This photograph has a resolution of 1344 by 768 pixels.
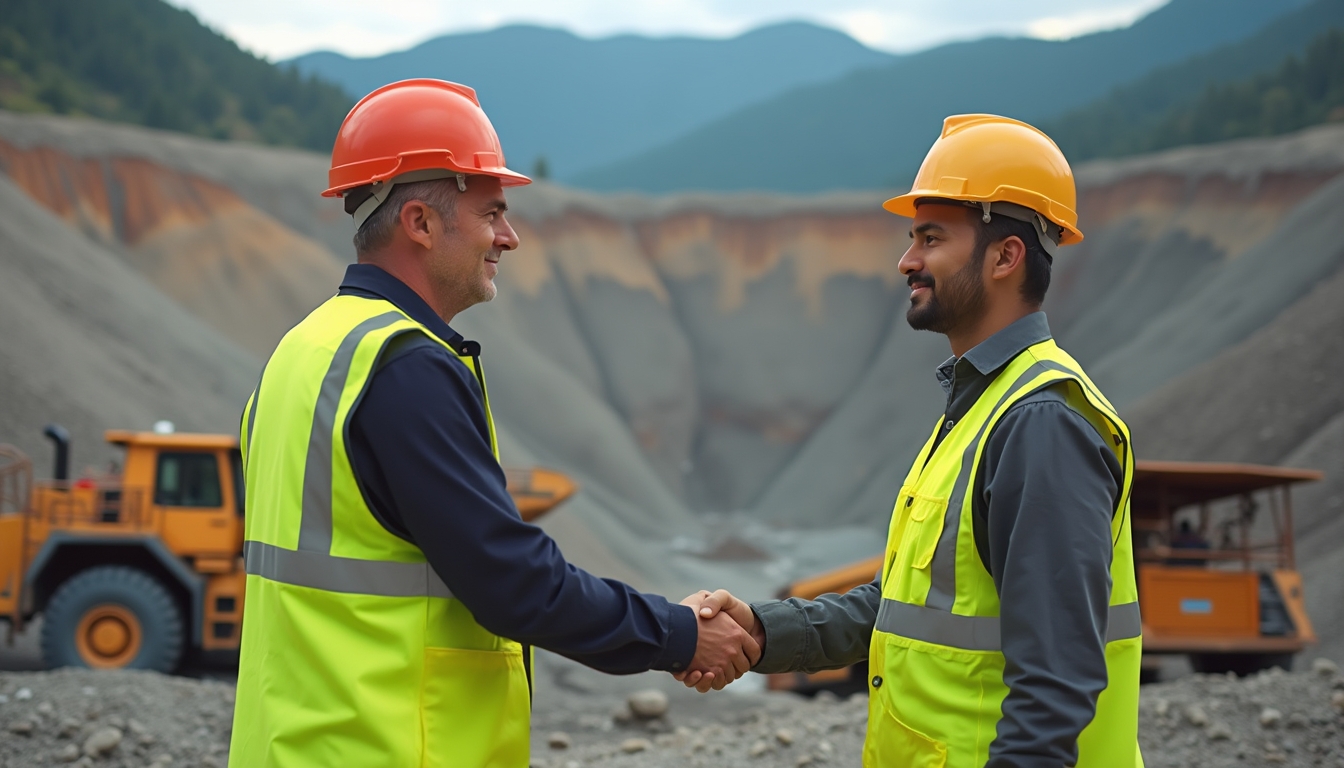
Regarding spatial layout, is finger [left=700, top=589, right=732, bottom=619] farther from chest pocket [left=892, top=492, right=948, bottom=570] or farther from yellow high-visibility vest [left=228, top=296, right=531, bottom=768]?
yellow high-visibility vest [left=228, top=296, right=531, bottom=768]

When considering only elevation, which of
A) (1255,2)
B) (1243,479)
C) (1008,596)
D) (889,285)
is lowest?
(1008,596)

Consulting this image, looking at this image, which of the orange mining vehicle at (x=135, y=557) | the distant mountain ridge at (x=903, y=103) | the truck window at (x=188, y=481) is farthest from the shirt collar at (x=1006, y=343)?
the distant mountain ridge at (x=903, y=103)

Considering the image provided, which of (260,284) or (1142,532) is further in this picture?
(260,284)

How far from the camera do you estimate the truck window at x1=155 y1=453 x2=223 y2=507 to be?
1200cm

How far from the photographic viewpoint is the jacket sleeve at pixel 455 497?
273 cm

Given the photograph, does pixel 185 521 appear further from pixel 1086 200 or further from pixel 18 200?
pixel 1086 200

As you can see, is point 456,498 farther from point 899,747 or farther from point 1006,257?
point 1006,257

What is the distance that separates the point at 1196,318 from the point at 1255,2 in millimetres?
136260

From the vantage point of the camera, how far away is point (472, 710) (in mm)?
2816

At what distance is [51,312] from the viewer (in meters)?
22.4

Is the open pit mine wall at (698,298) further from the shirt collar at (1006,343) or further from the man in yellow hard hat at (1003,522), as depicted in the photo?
the shirt collar at (1006,343)

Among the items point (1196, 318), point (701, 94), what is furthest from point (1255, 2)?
point (1196, 318)

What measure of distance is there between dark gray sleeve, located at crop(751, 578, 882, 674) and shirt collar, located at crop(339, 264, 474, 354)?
1.51 meters

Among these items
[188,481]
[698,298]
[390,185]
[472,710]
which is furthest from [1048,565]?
[698,298]
